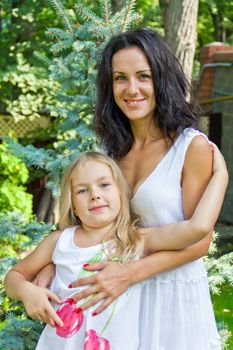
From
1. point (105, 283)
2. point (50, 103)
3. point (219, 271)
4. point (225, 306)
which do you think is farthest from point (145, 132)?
point (50, 103)

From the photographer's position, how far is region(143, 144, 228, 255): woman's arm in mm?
2346

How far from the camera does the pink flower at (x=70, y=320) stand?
7.65ft

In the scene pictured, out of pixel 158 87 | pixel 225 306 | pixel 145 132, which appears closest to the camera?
pixel 158 87

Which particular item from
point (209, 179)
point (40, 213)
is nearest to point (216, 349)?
point (209, 179)

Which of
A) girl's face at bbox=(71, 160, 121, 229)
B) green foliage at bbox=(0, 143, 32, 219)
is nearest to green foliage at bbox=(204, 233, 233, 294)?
girl's face at bbox=(71, 160, 121, 229)

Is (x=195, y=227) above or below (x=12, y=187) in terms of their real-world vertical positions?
above

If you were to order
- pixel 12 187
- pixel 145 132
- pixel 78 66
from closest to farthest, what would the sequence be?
pixel 145 132, pixel 78 66, pixel 12 187

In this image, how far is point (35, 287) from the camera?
2.41 metres

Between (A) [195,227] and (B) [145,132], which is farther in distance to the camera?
(B) [145,132]

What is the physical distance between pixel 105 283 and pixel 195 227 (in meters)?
0.35

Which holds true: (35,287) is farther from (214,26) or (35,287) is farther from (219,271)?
(214,26)

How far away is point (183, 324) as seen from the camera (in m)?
2.51

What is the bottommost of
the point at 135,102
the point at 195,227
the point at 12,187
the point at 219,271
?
the point at 12,187

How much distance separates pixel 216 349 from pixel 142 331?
1.06ft
